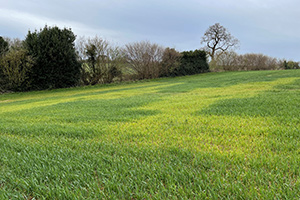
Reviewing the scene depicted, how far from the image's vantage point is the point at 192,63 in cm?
2619

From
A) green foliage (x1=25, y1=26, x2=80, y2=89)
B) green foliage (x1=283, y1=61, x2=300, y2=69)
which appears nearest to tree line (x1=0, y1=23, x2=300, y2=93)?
green foliage (x1=25, y1=26, x2=80, y2=89)

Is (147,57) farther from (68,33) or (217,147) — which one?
(217,147)

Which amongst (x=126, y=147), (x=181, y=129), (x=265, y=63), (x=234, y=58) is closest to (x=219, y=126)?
(x=181, y=129)

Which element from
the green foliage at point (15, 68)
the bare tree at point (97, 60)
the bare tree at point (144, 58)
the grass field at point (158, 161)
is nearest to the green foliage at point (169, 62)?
the bare tree at point (144, 58)

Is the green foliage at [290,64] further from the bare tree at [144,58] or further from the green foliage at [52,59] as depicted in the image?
the green foliage at [52,59]

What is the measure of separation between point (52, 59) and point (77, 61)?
2.17 meters

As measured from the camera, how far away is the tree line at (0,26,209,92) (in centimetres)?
1695

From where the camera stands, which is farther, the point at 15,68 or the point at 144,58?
the point at 144,58

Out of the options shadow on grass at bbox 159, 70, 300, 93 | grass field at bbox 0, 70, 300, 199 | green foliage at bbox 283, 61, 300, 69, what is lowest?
grass field at bbox 0, 70, 300, 199

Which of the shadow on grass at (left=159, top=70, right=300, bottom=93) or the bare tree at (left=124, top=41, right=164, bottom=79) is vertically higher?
the bare tree at (left=124, top=41, right=164, bottom=79)

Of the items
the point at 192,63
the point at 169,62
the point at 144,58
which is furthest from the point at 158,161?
the point at 192,63

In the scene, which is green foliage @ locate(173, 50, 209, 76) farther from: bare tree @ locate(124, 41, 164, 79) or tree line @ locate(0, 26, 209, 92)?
bare tree @ locate(124, 41, 164, 79)

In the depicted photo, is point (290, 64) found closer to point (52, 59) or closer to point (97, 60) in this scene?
point (97, 60)

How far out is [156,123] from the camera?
348 centimetres
